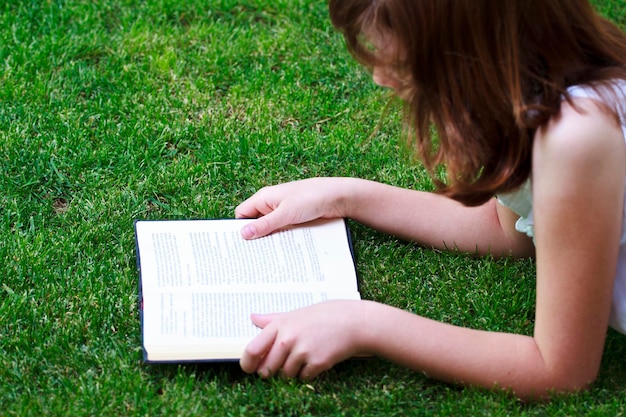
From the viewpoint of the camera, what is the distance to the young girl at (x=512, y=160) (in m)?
1.49

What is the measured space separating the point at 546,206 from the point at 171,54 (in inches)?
63.0

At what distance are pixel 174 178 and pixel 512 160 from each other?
1060 mm

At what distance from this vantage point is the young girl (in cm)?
149

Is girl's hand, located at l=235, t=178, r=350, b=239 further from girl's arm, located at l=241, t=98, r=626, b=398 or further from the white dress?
the white dress

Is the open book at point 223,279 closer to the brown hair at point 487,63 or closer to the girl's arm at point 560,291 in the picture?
the girl's arm at point 560,291

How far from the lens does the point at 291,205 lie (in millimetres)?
2055

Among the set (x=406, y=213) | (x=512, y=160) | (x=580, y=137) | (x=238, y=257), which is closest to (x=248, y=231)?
(x=238, y=257)

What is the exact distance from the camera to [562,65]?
5.06 ft

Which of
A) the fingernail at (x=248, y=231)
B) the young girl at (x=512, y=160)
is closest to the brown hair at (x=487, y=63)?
the young girl at (x=512, y=160)

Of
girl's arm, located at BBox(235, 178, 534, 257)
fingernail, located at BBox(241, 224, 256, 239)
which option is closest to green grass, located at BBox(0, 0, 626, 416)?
girl's arm, located at BBox(235, 178, 534, 257)

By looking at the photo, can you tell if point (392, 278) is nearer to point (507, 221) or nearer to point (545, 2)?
point (507, 221)

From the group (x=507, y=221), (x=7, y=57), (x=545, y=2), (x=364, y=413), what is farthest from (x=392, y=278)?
(x=7, y=57)

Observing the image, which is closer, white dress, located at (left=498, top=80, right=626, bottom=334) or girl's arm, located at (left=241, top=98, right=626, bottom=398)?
girl's arm, located at (left=241, top=98, right=626, bottom=398)

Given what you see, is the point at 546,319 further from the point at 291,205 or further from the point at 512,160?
the point at 291,205
